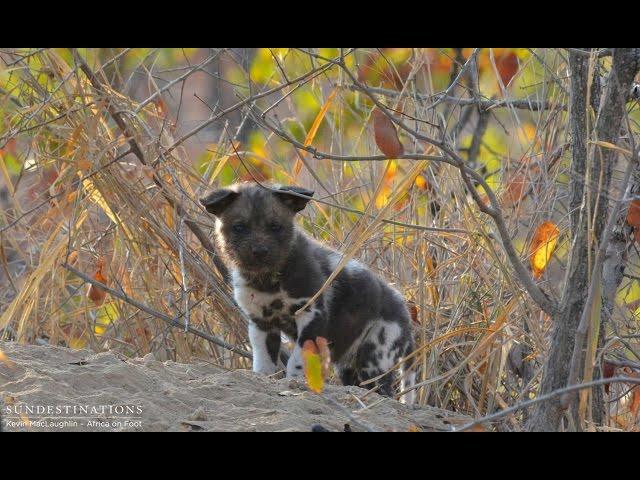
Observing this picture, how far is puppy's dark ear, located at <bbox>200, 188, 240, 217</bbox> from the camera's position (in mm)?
5508

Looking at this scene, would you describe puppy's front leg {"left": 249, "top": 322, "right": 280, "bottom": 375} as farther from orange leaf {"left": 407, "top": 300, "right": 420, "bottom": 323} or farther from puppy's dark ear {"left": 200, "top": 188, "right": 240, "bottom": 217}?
orange leaf {"left": 407, "top": 300, "right": 420, "bottom": 323}

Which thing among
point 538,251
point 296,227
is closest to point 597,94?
point 538,251

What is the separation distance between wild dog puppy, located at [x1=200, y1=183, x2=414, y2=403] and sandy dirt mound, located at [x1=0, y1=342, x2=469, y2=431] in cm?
111

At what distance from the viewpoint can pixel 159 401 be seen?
3.82 meters

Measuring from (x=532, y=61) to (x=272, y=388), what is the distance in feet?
9.84

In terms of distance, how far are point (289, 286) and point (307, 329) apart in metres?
0.27

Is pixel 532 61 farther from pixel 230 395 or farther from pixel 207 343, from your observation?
pixel 230 395

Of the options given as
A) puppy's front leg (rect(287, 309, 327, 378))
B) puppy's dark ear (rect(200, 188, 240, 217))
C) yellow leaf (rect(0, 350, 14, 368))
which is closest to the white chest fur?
puppy's front leg (rect(287, 309, 327, 378))

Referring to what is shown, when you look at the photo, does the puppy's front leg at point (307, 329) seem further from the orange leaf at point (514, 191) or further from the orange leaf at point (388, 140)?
the orange leaf at point (388, 140)

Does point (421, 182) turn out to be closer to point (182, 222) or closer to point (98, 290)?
point (182, 222)

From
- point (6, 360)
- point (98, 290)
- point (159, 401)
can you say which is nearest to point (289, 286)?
point (98, 290)

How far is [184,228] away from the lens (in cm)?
614

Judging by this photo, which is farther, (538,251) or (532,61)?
(532,61)

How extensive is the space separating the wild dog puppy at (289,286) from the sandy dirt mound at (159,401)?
111 centimetres
